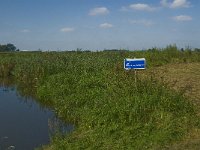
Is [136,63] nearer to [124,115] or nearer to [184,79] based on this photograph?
[124,115]

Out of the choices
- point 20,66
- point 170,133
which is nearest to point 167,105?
point 170,133

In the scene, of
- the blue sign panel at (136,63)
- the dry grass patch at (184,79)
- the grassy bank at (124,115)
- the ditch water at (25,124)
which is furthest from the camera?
the dry grass patch at (184,79)

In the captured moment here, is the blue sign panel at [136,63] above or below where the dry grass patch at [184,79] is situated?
above

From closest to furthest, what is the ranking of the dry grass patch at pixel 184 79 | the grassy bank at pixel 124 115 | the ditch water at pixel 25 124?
1. the grassy bank at pixel 124 115
2. the ditch water at pixel 25 124
3. the dry grass patch at pixel 184 79

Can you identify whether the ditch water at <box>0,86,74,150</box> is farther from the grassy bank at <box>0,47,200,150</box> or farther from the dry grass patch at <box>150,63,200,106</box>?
the dry grass patch at <box>150,63,200,106</box>

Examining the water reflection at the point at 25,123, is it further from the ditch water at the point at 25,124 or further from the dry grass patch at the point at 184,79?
the dry grass patch at the point at 184,79

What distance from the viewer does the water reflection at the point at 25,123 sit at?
962 cm

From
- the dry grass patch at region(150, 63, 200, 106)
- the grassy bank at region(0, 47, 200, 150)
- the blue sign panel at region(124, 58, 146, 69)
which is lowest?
the grassy bank at region(0, 47, 200, 150)

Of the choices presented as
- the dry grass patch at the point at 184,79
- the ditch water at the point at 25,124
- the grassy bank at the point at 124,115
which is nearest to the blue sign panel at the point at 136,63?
the grassy bank at the point at 124,115

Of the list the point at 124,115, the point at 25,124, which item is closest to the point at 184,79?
the point at 124,115

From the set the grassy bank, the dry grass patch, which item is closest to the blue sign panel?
the grassy bank

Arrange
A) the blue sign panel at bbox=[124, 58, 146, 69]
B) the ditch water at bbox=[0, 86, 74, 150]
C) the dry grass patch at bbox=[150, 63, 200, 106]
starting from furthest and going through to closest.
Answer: the dry grass patch at bbox=[150, 63, 200, 106], the ditch water at bbox=[0, 86, 74, 150], the blue sign panel at bbox=[124, 58, 146, 69]

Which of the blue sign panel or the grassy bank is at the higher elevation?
the blue sign panel

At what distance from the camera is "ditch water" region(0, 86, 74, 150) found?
379 inches
